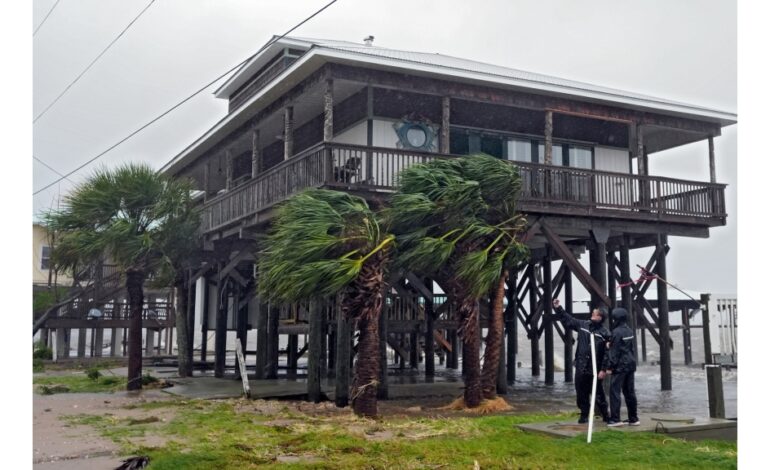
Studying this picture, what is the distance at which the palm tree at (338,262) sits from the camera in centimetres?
1120

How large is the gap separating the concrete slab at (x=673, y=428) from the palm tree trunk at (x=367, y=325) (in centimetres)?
309

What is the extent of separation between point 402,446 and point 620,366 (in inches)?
108

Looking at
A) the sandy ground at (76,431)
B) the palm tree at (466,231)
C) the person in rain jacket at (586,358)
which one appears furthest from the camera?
the palm tree at (466,231)

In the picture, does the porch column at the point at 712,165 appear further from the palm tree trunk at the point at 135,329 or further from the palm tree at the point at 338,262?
the palm tree trunk at the point at 135,329

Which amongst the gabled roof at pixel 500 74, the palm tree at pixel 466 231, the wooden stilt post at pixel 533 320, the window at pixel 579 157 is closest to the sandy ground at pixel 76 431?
the palm tree at pixel 466 231

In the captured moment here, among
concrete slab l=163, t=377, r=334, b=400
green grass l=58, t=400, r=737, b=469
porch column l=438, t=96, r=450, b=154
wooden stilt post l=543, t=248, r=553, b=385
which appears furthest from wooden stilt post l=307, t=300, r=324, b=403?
wooden stilt post l=543, t=248, r=553, b=385

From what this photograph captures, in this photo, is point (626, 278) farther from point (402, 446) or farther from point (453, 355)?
point (402, 446)

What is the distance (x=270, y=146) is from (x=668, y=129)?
10404 millimetres

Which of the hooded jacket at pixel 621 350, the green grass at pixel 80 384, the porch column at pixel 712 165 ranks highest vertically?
the porch column at pixel 712 165

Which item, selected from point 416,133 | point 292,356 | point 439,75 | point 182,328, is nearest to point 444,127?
point 439,75

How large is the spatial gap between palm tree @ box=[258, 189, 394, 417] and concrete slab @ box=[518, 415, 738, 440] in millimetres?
3300

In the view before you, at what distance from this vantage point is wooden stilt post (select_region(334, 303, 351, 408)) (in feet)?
44.1

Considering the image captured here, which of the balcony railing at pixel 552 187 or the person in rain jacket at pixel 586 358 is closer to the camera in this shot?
the person in rain jacket at pixel 586 358
